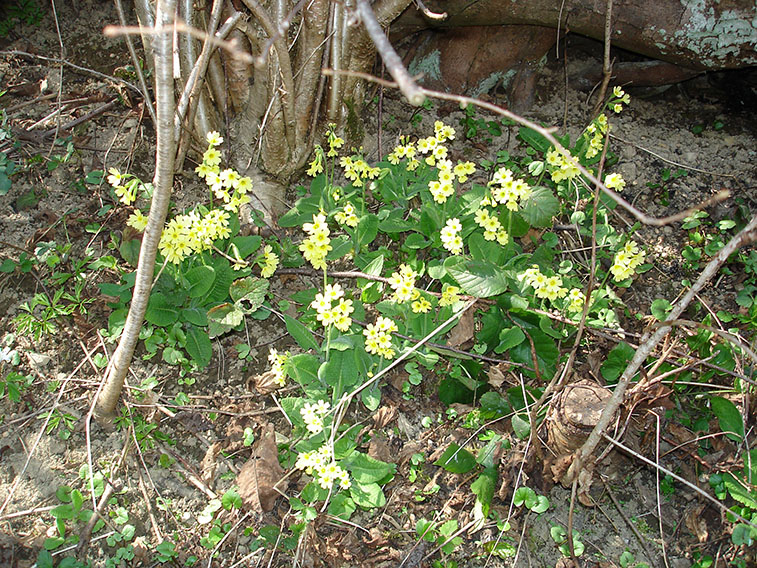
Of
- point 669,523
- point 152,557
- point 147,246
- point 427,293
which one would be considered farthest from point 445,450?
point 147,246

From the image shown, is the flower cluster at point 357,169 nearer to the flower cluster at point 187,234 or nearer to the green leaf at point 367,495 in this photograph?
the flower cluster at point 187,234

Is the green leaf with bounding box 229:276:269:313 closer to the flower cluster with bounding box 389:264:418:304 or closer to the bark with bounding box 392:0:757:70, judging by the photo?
the flower cluster with bounding box 389:264:418:304

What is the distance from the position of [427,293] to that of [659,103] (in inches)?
90.7

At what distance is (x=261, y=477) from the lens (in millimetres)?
2600

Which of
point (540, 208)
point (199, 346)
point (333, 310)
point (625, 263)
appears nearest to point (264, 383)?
point (199, 346)

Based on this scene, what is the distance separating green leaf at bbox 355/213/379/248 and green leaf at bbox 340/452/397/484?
1.03 m

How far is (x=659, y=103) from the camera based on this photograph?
13.3ft

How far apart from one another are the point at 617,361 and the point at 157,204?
2.02m

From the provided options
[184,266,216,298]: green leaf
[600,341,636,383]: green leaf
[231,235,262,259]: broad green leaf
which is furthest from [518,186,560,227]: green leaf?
[184,266,216,298]: green leaf

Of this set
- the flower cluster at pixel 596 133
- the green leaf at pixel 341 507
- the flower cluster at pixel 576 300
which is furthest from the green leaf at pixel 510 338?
the flower cluster at pixel 596 133

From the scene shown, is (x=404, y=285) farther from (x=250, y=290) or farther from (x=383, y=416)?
(x=250, y=290)

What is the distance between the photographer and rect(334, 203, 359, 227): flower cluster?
2975 millimetres

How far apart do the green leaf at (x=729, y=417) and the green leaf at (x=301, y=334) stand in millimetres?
1757

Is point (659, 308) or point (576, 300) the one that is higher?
point (576, 300)
